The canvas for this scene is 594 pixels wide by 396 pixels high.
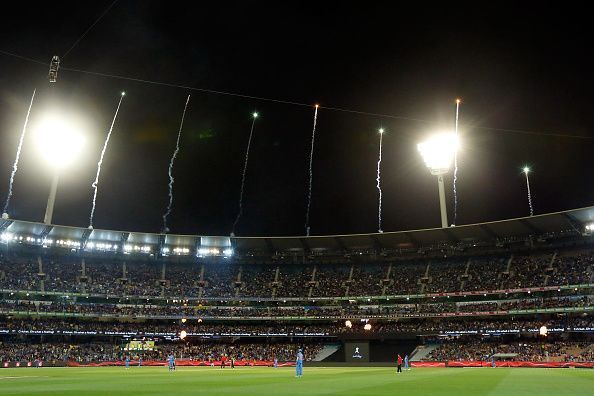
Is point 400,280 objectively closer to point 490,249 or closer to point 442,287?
point 442,287

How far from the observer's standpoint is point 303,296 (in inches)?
3484

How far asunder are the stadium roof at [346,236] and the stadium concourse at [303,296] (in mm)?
338

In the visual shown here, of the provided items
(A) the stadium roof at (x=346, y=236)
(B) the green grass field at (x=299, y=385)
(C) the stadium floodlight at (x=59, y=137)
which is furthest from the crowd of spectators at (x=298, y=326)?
(B) the green grass field at (x=299, y=385)

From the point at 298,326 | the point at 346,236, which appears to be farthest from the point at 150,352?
the point at 346,236

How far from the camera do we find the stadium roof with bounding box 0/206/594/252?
74.7m

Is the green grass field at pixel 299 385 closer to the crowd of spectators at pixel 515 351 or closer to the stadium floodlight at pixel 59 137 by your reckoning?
the stadium floodlight at pixel 59 137

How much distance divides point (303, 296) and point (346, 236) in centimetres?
1361

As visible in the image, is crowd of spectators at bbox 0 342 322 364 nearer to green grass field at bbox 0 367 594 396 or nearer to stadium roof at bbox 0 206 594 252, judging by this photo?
stadium roof at bbox 0 206 594 252

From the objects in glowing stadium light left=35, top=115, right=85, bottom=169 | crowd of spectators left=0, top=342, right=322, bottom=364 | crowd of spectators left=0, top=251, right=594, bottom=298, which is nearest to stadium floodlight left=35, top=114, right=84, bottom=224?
glowing stadium light left=35, top=115, right=85, bottom=169

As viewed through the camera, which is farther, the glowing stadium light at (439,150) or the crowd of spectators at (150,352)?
the crowd of spectators at (150,352)

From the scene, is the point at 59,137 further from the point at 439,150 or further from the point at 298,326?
the point at 298,326

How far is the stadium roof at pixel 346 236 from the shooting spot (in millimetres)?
74688

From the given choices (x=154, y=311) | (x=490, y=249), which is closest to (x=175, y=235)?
(x=154, y=311)

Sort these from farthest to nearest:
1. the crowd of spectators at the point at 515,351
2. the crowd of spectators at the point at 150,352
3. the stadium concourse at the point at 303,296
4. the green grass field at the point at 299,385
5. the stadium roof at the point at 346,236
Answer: the stadium roof at the point at 346,236
the stadium concourse at the point at 303,296
the crowd of spectators at the point at 150,352
the crowd of spectators at the point at 515,351
the green grass field at the point at 299,385
